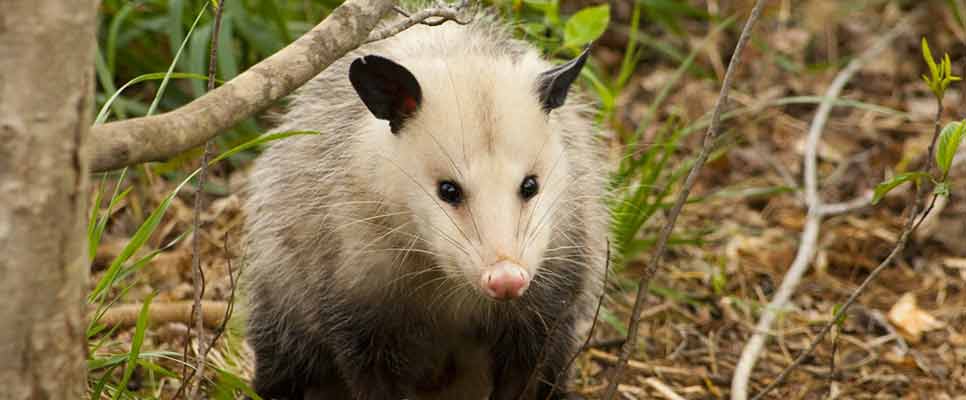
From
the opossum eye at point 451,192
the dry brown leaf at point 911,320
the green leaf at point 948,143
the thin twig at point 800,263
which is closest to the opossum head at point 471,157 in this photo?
the opossum eye at point 451,192

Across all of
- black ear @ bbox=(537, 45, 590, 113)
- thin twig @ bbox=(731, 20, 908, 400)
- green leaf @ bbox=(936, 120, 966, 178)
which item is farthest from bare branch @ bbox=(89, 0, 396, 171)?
thin twig @ bbox=(731, 20, 908, 400)

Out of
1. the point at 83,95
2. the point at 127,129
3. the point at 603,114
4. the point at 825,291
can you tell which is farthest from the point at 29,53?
the point at 825,291

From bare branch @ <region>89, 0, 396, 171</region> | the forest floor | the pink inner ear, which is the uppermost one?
bare branch @ <region>89, 0, 396, 171</region>

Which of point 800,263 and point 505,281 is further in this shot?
point 800,263

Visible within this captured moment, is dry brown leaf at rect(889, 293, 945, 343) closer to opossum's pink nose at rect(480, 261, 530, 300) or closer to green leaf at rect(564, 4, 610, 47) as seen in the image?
green leaf at rect(564, 4, 610, 47)

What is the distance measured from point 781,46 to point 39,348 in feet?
15.2

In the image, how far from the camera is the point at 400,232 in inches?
97.0

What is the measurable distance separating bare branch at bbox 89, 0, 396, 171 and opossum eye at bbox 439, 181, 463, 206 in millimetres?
369

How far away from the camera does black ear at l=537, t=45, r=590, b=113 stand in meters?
2.42

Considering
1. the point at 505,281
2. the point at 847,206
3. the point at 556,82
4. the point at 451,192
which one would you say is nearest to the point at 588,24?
the point at 556,82

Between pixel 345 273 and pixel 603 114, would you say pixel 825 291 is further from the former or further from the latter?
pixel 345 273

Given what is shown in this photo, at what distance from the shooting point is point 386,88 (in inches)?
92.9

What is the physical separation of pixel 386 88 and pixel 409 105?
70mm

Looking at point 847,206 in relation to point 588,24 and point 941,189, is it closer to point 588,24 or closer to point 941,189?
point 588,24
